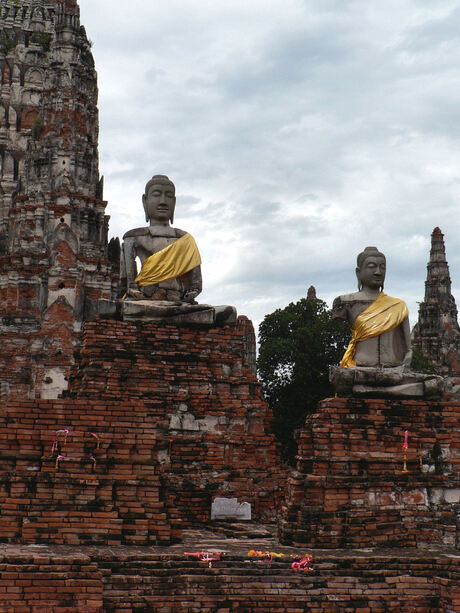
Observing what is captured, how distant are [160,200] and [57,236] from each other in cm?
2722

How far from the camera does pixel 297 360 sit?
34719 millimetres

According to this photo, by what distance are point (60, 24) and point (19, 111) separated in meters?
8.93

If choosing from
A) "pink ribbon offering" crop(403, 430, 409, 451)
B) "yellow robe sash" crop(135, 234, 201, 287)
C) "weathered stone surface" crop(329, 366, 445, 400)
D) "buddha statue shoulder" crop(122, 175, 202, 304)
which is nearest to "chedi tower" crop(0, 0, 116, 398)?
"buddha statue shoulder" crop(122, 175, 202, 304)

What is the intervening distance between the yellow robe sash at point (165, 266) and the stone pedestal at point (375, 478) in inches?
148

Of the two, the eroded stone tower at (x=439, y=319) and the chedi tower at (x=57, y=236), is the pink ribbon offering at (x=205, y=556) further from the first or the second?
the eroded stone tower at (x=439, y=319)

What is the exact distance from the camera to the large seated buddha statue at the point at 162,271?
12.5 metres

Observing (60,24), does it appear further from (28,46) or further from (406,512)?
(406,512)

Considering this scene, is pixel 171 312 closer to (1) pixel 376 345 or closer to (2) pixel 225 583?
(1) pixel 376 345

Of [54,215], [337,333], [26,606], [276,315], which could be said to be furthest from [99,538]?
[54,215]

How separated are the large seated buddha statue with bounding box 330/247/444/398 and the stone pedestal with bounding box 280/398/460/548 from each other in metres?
0.32

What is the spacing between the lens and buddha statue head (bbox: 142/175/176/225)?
43.3ft

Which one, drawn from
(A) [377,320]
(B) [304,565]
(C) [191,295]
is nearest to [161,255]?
(C) [191,295]

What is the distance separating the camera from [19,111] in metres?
50.9

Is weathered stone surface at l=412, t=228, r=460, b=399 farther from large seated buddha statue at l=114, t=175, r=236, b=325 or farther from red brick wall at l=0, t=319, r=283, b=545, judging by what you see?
red brick wall at l=0, t=319, r=283, b=545
